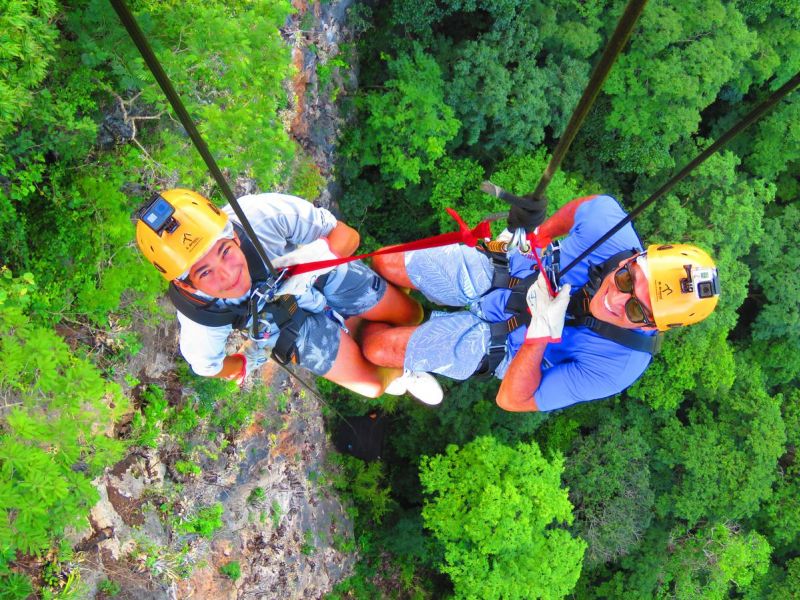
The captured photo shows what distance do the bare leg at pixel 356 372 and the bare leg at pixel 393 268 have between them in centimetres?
58

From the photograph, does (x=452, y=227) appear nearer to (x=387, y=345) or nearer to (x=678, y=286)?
(x=387, y=345)

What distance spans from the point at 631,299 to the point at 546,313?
1.67 ft

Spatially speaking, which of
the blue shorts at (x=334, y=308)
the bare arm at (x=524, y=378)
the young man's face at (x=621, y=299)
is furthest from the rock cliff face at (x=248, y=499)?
the young man's face at (x=621, y=299)

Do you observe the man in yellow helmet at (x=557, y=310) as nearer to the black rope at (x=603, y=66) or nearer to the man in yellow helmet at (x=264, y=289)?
the man in yellow helmet at (x=264, y=289)

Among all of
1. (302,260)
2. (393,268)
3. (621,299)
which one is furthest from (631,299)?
(302,260)

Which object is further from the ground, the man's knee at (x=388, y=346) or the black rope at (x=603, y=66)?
the black rope at (x=603, y=66)

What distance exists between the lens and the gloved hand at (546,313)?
3.42 metres

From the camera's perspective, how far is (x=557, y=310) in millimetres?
3428

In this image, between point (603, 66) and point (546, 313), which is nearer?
point (603, 66)

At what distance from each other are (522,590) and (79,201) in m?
8.04

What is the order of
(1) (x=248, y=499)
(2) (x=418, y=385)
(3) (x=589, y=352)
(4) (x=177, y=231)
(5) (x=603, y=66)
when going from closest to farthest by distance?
(5) (x=603, y=66)
(4) (x=177, y=231)
(3) (x=589, y=352)
(2) (x=418, y=385)
(1) (x=248, y=499)

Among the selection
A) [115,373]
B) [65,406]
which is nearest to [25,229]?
[115,373]

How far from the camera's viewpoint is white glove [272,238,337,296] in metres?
3.17

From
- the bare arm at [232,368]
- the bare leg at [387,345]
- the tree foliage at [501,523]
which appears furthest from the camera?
the tree foliage at [501,523]
